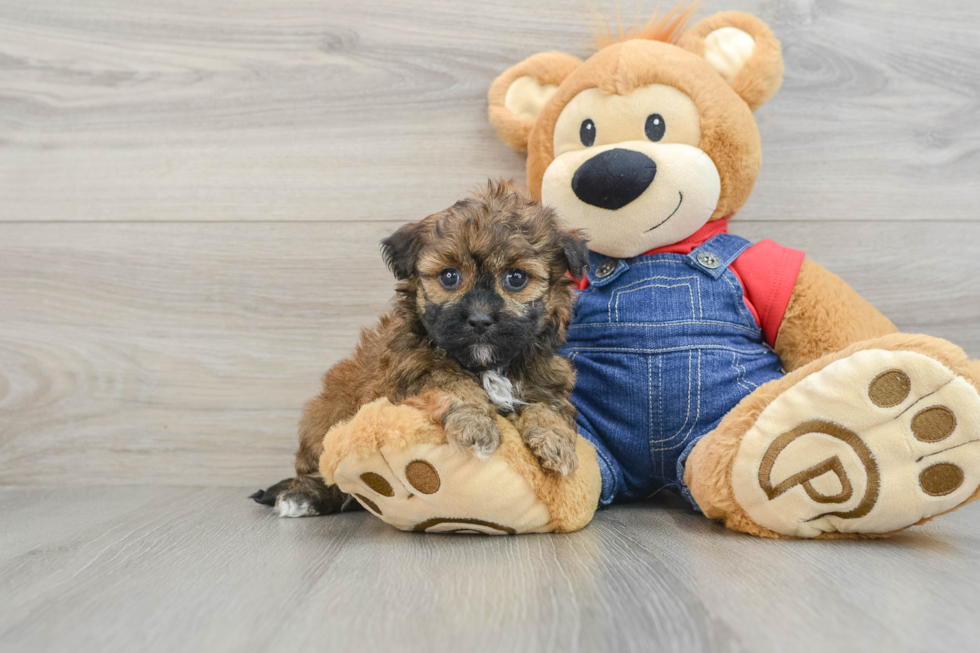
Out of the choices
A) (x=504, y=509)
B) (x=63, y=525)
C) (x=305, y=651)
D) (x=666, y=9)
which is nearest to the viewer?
(x=305, y=651)

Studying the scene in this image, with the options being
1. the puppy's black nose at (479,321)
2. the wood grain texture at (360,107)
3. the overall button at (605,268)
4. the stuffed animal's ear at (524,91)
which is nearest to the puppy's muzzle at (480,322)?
the puppy's black nose at (479,321)

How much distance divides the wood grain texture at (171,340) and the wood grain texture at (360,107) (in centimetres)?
8

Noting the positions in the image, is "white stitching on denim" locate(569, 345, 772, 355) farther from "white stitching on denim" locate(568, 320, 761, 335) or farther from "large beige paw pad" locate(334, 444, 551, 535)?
"large beige paw pad" locate(334, 444, 551, 535)

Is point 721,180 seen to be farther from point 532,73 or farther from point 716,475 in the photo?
point 716,475

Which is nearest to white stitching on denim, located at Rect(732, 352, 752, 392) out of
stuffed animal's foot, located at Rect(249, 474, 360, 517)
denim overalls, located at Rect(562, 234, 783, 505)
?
denim overalls, located at Rect(562, 234, 783, 505)

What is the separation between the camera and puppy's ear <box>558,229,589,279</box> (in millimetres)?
1299

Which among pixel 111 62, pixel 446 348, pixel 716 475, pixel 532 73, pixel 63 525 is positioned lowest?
pixel 63 525

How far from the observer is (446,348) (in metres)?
1.24

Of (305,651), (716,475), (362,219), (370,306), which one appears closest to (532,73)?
(362,219)

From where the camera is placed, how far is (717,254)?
1560mm

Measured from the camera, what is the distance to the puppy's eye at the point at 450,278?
1.24 m

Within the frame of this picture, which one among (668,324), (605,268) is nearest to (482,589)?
(668,324)

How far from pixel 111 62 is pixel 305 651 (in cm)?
186

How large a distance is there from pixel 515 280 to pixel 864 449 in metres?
0.67
